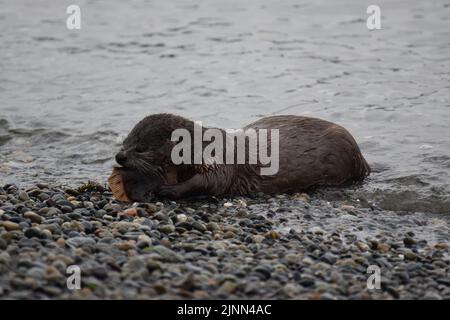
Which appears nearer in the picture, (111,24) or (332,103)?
(332,103)

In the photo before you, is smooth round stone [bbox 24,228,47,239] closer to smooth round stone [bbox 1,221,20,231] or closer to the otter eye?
smooth round stone [bbox 1,221,20,231]

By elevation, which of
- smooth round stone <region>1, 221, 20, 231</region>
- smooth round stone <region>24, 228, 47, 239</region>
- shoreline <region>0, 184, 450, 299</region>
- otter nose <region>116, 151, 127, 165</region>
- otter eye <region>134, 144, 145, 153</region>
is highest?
otter eye <region>134, 144, 145, 153</region>

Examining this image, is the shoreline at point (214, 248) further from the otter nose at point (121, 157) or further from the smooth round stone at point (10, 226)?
the otter nose at point (121, 157)

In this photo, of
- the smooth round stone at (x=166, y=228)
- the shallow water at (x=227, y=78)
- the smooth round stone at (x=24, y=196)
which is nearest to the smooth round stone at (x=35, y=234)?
the smooth round stone at (x=166, y=228)

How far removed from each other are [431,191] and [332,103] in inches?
153

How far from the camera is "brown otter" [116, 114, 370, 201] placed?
793 centimetres

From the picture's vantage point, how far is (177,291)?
533 cm

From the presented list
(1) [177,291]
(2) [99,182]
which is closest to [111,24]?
(2) [99,182]

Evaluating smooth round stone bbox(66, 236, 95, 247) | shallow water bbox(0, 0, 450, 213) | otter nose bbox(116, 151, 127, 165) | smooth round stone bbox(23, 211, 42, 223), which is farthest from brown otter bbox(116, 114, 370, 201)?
smooth round stone bbox(66, 236, 95, 247)

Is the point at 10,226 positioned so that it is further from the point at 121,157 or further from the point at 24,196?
the point at 121,157

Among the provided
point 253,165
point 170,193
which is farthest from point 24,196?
point 253,165

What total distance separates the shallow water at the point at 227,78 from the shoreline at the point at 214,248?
1.17 meters

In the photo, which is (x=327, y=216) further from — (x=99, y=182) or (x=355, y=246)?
(x=99, y=182)

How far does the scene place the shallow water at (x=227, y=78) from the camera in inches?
399
